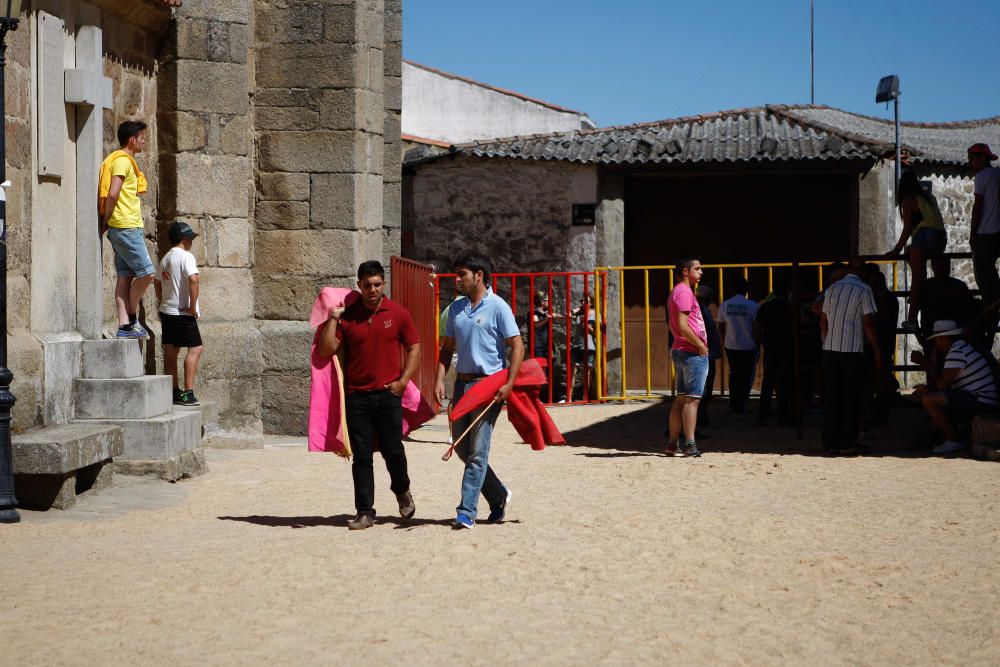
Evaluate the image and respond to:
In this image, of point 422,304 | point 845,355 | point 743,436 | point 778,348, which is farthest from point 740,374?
point 422,304

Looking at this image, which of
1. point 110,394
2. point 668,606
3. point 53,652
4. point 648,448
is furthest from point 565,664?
point 648,448

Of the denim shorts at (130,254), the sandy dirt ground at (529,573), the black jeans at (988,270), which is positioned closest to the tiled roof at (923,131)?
the black jeans at (988,270)

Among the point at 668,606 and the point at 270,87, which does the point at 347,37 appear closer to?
the point at 270,87

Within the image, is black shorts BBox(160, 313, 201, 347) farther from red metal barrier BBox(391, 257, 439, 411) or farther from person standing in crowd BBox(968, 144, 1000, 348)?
person standing in crowd BBox(968, 144, 1000, 348)

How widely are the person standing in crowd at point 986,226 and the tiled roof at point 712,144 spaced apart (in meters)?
7.36

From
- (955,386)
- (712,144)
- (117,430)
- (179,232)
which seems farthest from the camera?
(712,144)

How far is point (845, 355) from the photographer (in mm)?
10969

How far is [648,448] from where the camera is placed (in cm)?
1196

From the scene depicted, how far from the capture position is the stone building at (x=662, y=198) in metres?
19.0

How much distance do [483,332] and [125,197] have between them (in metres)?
3.51

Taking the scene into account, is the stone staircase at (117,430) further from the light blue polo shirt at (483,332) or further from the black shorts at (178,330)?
the light blue polo shirt at (483,332)

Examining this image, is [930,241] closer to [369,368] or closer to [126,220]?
[369,368]

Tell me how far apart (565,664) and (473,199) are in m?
15.8

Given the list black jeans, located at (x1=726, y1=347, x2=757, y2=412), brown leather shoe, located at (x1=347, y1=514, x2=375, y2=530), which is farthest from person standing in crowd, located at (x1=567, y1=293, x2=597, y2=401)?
brown leather shoe, located at (x1=347, y1=514, x2=375, y2=530)
